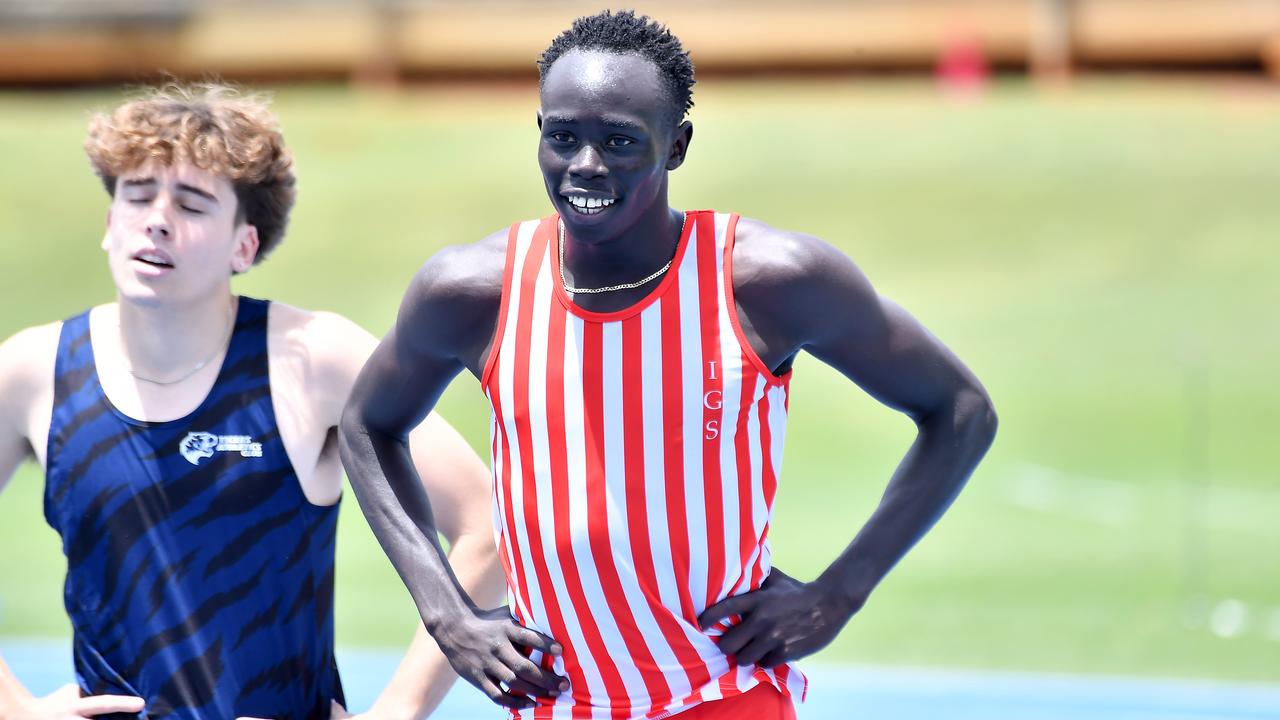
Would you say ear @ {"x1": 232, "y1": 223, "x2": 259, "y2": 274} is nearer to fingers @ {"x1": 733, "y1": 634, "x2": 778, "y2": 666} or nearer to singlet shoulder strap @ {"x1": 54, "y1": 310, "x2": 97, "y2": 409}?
singlet shoulder strap @ {"x1": 54, "y1": 310, "x2": 97, "y2": 409}

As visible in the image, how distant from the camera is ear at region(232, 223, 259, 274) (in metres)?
2.87

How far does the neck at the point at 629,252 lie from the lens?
7.54ft

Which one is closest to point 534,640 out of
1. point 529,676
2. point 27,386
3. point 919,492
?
point 529,676

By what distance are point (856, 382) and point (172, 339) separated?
1233mm

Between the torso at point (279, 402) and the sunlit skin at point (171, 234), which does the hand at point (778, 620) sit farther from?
the sunlit skin at point (171, 234)

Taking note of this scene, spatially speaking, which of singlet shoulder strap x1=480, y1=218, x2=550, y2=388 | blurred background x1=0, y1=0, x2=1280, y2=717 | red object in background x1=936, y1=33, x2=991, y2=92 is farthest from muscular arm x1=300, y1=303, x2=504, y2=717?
red object in background x1=936, y1=33, x2=991, y2=92

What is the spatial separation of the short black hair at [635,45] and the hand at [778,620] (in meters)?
0.73

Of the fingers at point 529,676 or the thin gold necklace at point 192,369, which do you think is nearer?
the fingers at point 529,676

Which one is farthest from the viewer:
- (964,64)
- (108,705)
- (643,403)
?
(964,64)

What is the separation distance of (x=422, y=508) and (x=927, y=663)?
13.8 ft

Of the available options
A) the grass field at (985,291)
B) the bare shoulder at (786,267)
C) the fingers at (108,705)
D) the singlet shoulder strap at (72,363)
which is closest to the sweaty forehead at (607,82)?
the bare shoulder at (786,267)

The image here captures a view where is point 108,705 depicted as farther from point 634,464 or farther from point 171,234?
point 634,464

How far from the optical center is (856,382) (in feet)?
7.82

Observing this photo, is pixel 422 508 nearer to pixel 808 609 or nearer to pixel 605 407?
pixel 605 407
